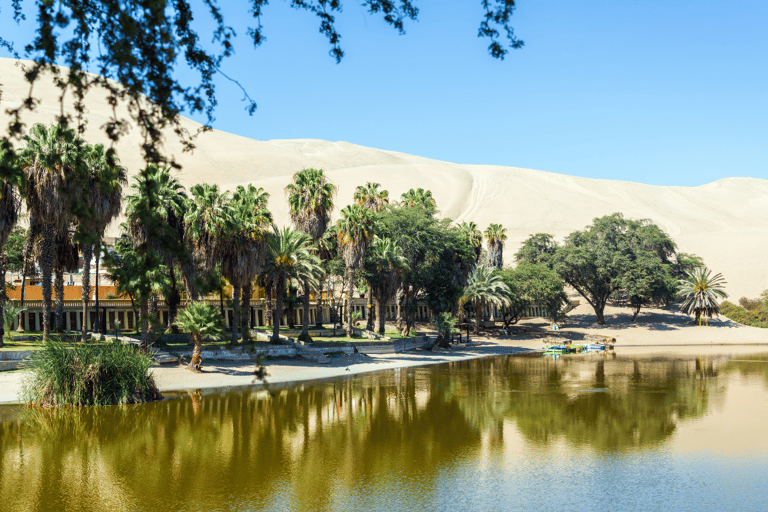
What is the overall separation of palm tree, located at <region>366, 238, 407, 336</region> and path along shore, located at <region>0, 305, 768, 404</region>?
5.58 metres

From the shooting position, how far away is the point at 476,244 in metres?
66.1

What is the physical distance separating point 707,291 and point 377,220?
40083 mm

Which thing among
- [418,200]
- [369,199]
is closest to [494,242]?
[418,200]

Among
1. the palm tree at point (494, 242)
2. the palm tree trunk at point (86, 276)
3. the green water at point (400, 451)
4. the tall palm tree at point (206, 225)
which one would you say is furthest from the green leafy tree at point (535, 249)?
the palm tree trunk at point (86, 276)

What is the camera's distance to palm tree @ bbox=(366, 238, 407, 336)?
48.8 metres

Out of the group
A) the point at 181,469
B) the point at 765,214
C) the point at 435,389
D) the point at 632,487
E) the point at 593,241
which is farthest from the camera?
the point at 765,214

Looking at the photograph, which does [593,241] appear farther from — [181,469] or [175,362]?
[181,469]

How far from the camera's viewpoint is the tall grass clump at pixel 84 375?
22.3m

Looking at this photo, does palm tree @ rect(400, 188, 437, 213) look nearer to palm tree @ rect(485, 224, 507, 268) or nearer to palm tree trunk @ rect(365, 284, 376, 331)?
palm tree @ rect(485, 224, 507, 268)

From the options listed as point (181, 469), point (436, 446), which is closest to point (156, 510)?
point (181, 469)

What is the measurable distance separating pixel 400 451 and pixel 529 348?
42.5 m

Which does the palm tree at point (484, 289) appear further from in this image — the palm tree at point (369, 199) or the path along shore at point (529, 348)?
the palm tree at point (369, 199)

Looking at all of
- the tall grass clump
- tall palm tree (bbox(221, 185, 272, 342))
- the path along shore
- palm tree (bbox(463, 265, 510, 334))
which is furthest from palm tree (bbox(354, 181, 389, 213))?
the tall grass clump

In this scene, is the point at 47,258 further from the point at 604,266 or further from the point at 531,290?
the point at 604,266
